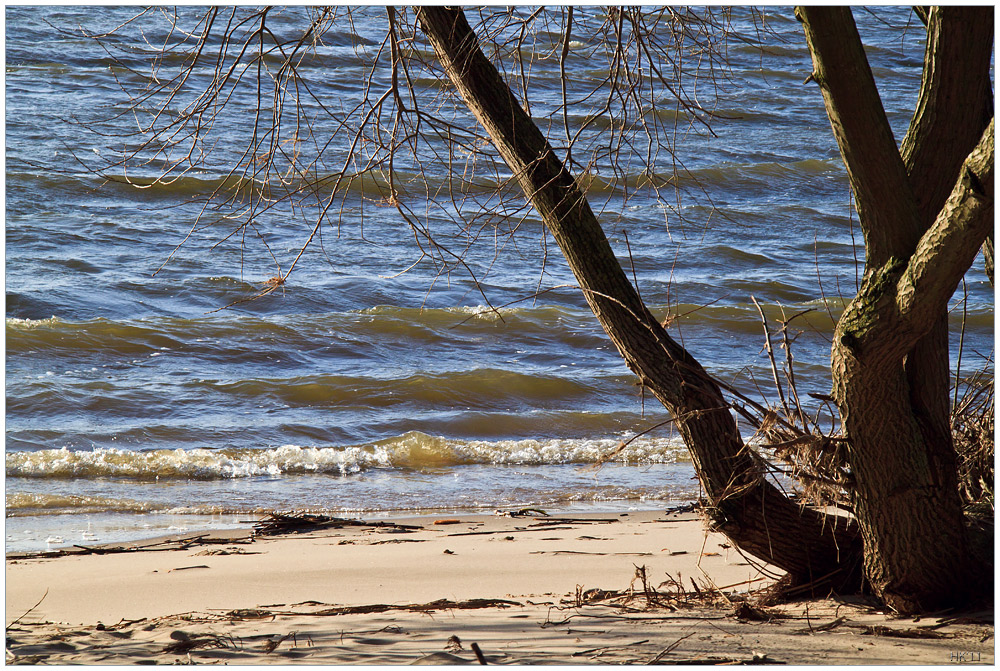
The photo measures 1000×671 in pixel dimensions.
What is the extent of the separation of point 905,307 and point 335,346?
23.5ft

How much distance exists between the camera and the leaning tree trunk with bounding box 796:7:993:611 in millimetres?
2502

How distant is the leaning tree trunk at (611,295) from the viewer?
9.67 ft

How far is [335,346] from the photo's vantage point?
354 inches

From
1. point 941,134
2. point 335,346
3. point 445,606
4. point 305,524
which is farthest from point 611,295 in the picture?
point 335,346

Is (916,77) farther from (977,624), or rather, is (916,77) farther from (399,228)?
(977,624)

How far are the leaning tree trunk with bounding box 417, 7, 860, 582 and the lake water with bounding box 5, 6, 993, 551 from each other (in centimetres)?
24

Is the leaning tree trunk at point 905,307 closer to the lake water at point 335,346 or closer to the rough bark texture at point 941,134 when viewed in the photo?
the rough bark texture at point 941,134

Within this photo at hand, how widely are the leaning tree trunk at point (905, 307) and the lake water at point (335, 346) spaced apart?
0.40m

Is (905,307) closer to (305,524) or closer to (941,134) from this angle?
(941,134)

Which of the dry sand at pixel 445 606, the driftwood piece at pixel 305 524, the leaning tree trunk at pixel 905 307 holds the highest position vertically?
→ the leaning tree trunk at pixel 905 307

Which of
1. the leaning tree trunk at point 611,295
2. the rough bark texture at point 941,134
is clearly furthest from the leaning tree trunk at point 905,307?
the leaning tree trunk at point 611,295

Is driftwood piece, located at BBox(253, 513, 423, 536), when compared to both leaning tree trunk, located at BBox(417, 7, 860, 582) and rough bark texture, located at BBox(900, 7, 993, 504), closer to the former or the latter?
leaning tree trunk, located at BBox(417, 7, 860, 582)

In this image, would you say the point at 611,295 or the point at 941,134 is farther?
the point at 611,295

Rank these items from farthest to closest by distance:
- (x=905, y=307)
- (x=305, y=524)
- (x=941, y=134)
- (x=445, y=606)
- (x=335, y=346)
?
(x=335, y=346) → (x=305, y=524) → (x=445, y=606) → (x=941, y=134) → (x=905, y=307)
